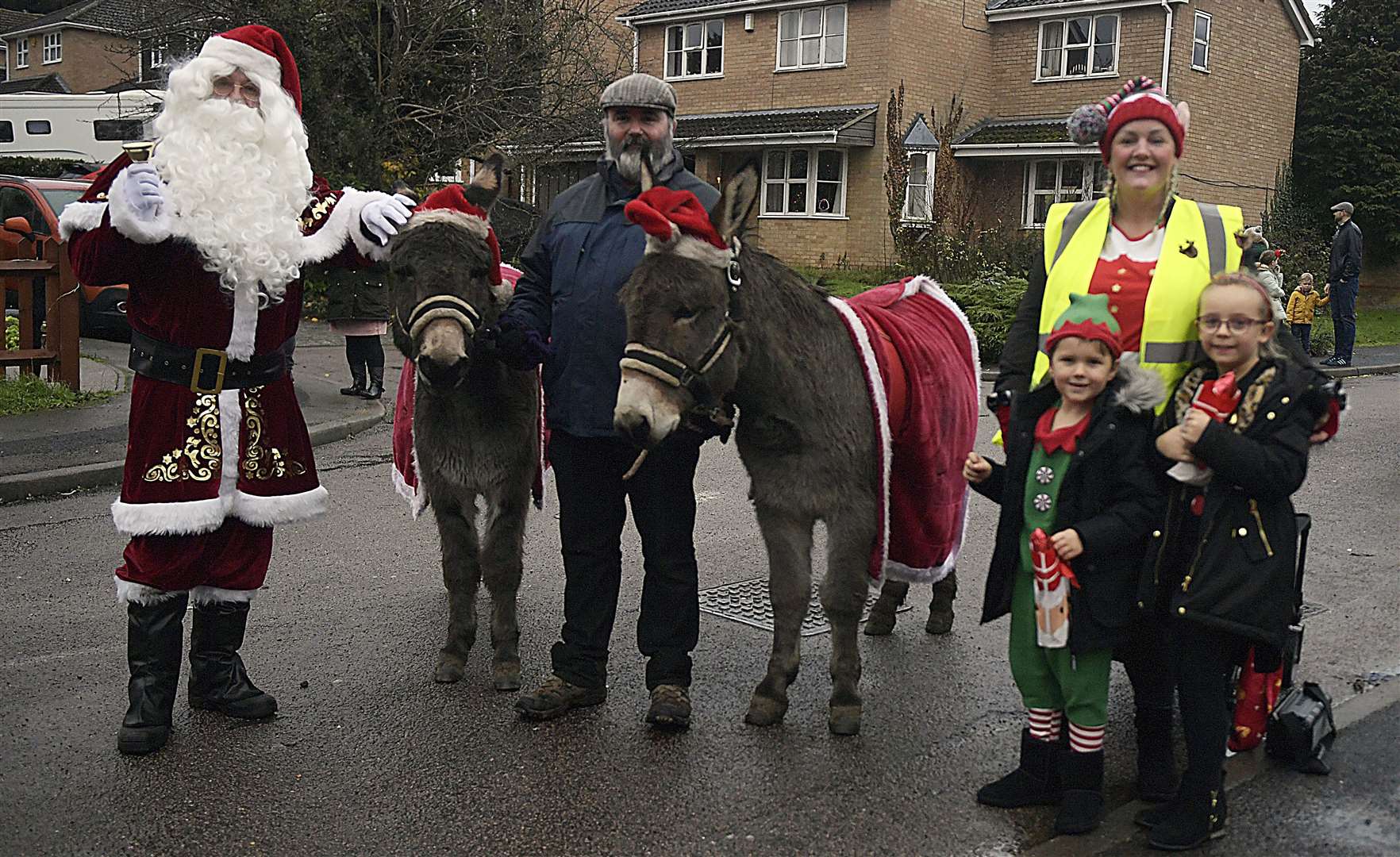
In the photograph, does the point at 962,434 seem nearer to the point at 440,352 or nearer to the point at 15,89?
the point at 440,352

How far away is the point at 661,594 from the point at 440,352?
1290mm

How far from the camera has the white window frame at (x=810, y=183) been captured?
30047mm

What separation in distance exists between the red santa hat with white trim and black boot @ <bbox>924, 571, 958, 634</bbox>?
3.54 meters

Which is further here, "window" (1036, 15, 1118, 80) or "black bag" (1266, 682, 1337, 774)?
"window" (1036, 15, 1118, 80)

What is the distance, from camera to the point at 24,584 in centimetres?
654

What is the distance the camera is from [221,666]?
16.1 feet

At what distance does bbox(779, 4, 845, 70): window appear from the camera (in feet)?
98.0

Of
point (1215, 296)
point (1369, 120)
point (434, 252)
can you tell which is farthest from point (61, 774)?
point (1369, 120)

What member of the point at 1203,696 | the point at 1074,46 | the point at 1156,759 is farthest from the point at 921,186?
the point at 1203,696

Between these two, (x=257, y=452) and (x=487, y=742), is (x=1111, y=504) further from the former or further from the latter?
(x=257, y=452)

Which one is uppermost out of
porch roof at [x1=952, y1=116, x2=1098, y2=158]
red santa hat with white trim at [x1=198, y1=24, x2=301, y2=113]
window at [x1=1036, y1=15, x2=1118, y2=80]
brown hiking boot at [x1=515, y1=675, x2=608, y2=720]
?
window at [x1=1036, y1=15, x2=1118, y2=80]

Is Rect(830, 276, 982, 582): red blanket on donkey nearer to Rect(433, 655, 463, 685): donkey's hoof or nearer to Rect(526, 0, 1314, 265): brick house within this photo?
Rect(433, 655, 463, 685): donkey's hoof

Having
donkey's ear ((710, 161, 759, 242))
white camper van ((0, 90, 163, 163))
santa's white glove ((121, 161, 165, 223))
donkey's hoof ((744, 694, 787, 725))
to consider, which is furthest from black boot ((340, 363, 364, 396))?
white camper van ((0, 90, 163, 163))

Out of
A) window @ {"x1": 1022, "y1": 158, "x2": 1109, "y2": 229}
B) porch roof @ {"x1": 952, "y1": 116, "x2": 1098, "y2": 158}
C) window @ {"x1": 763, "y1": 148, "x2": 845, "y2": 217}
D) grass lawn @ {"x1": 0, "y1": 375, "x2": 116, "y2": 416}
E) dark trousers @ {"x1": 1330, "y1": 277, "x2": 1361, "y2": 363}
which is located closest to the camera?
grass lawn @ {"x1": 0, "y1": 375, "x2": 116, "y2": 416}
